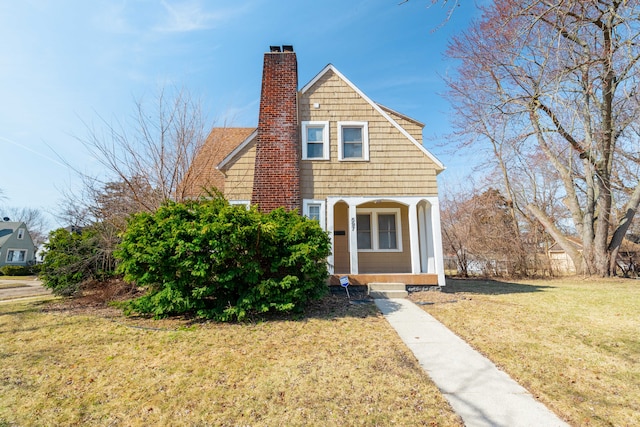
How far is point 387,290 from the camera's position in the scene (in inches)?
332

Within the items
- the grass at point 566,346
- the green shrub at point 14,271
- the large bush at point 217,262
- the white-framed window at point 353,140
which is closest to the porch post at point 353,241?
the white-framed window at point 353,140

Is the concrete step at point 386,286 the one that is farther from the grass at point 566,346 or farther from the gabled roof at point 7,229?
the gabled roof at point 7,229

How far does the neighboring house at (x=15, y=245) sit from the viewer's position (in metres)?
34.9

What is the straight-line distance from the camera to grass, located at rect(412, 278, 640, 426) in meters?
2.95

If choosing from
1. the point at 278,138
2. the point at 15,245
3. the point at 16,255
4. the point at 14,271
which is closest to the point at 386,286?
the point at 278,138

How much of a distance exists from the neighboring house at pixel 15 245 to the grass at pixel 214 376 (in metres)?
42.4

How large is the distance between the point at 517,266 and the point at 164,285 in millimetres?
17270

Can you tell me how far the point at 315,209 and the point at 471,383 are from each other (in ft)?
21.6

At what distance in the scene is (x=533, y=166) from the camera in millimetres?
19125

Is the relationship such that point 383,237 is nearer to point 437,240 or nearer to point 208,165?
point 437,240

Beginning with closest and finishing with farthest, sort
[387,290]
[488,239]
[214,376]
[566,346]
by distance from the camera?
[214,376]
[566,346]
[387,290]
[488,239]

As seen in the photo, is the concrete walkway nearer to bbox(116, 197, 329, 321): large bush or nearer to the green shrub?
bbox(116, 197, 329, 321): large bush

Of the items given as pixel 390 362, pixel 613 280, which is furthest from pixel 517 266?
pixel 390 362

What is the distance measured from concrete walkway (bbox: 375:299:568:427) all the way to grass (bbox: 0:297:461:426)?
177 millimetres
